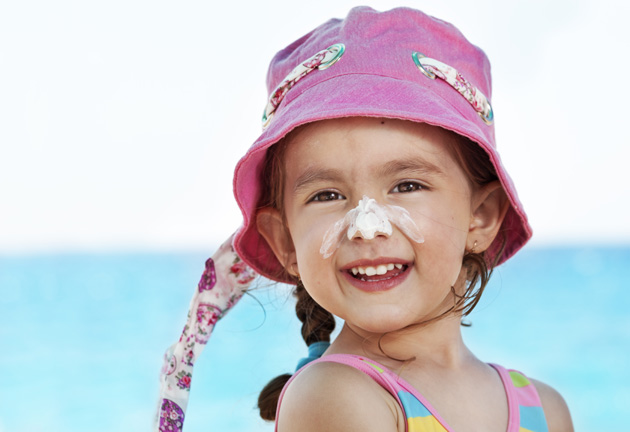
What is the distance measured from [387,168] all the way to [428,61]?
0.31 m


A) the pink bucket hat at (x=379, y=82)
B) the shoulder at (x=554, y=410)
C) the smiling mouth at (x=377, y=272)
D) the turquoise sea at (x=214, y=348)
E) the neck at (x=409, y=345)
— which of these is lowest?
the shoulder at (x=554, y=410)

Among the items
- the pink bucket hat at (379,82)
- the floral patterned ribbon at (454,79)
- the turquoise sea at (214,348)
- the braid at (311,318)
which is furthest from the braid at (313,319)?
the floral patterned ribbon at (454,79)

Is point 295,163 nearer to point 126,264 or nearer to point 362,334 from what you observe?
point 362,334

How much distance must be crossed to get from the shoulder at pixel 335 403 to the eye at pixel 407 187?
16.2 inches

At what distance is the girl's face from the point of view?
1696mm

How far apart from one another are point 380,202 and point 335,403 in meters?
0.45

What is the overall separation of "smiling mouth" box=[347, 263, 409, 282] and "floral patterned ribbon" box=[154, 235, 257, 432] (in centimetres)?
54

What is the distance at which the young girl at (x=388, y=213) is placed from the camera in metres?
1.66

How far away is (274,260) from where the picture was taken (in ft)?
7.06

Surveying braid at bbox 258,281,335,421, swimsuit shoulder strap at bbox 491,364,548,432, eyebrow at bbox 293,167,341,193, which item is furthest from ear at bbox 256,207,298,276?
swimsuit shoulder strap at bbox 491,364,548,432

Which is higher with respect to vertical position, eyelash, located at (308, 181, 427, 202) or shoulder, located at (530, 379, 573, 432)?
eyelash, located at (308, 181, 427, 202)

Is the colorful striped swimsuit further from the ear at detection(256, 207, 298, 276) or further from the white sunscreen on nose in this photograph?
the ear at detection(256, 207, 298, 276)

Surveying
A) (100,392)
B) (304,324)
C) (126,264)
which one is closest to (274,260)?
(304,324)

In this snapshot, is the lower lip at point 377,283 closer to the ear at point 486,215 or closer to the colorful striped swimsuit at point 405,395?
the colorful striped swimsuit at point 405,395
